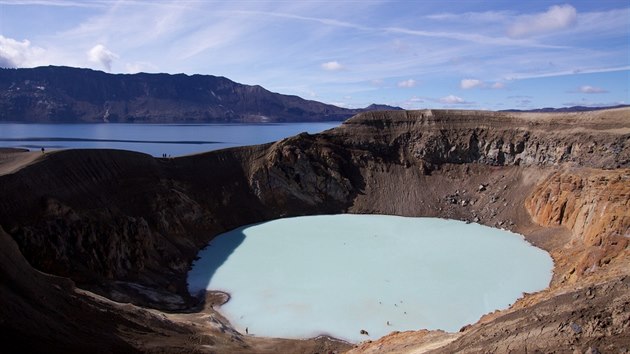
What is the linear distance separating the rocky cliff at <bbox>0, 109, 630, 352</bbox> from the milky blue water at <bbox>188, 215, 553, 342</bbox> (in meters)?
1.66

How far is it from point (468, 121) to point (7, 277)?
49.3 meters

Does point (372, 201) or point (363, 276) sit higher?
point (372, 201)

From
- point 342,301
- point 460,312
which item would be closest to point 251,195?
point 342,301

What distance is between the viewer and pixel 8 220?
25328mm

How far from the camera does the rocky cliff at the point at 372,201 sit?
51.4 ft

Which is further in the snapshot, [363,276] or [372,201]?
[372,201]

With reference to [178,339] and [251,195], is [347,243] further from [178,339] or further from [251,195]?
[178,339]

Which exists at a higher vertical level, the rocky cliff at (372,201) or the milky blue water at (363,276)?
the rocky cliff at (372,201)

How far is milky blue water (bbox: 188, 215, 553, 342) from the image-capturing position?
79.5 feet

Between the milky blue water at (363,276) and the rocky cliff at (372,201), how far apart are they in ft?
5.45

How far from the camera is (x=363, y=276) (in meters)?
29.4

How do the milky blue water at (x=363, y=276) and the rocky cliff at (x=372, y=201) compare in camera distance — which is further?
the milky blue water at (x=363, y=276)

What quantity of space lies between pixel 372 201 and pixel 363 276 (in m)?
21.3

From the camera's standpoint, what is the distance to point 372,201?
50094 millimetres
